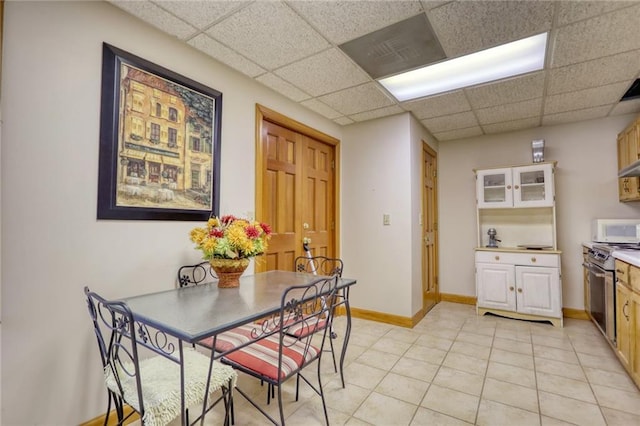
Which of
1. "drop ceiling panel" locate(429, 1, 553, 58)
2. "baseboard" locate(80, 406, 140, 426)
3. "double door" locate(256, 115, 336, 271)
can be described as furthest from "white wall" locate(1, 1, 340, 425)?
"drop ceiling panel" locate(429, 1, 553, 58)

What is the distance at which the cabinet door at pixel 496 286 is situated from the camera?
11.9 feet

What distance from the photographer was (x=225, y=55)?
7.44 ft

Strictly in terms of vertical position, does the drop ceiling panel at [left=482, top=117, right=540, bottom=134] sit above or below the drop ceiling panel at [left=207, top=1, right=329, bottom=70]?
below

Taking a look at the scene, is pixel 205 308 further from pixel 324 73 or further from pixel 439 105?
pixel 439 105

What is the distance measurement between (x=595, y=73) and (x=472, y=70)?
946 mm

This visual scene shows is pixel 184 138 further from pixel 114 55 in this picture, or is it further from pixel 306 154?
pixel 306 154

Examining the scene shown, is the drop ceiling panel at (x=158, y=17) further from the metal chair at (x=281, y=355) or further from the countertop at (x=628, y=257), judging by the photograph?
the countertop at (x=628, y=257)

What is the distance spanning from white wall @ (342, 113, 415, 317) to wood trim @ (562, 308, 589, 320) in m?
2.06

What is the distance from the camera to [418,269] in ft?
12.0

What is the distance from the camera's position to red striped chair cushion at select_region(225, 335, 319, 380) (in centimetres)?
152

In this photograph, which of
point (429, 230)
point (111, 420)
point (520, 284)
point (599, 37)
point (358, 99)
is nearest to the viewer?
point (111, 420)

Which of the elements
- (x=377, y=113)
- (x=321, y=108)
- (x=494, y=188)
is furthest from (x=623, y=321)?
(x=321, y=108)

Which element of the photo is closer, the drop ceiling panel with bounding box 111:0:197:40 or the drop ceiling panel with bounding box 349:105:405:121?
the drop ceiling panel with bounding box 111:0:197:40

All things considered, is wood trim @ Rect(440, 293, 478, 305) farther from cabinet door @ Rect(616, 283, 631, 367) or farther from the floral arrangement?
the floral arrangement
